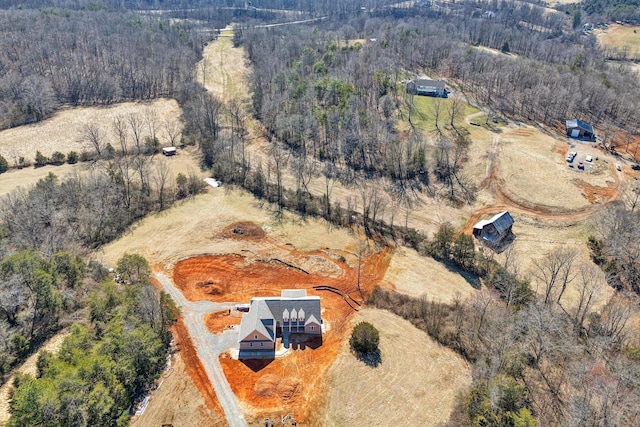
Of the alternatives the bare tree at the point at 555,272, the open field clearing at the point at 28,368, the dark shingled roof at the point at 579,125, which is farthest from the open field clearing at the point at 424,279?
the dark shingled roof at the point at 579,125

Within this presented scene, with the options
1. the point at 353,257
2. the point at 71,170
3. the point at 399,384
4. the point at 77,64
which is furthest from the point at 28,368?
the point at 77,64

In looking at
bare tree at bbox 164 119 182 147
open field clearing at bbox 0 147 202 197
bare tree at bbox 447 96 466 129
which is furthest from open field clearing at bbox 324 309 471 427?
bare tree at bbox 164 119 182 147

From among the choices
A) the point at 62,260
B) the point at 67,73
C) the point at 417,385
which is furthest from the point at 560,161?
the point at 67,73

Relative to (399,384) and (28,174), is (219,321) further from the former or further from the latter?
(28,174)

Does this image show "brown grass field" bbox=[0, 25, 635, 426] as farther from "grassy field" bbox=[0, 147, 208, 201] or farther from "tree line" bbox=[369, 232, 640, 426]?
"tree line" bbox=[369, 232, 640, 426]

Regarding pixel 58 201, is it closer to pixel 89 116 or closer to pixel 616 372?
pixel 89 116
